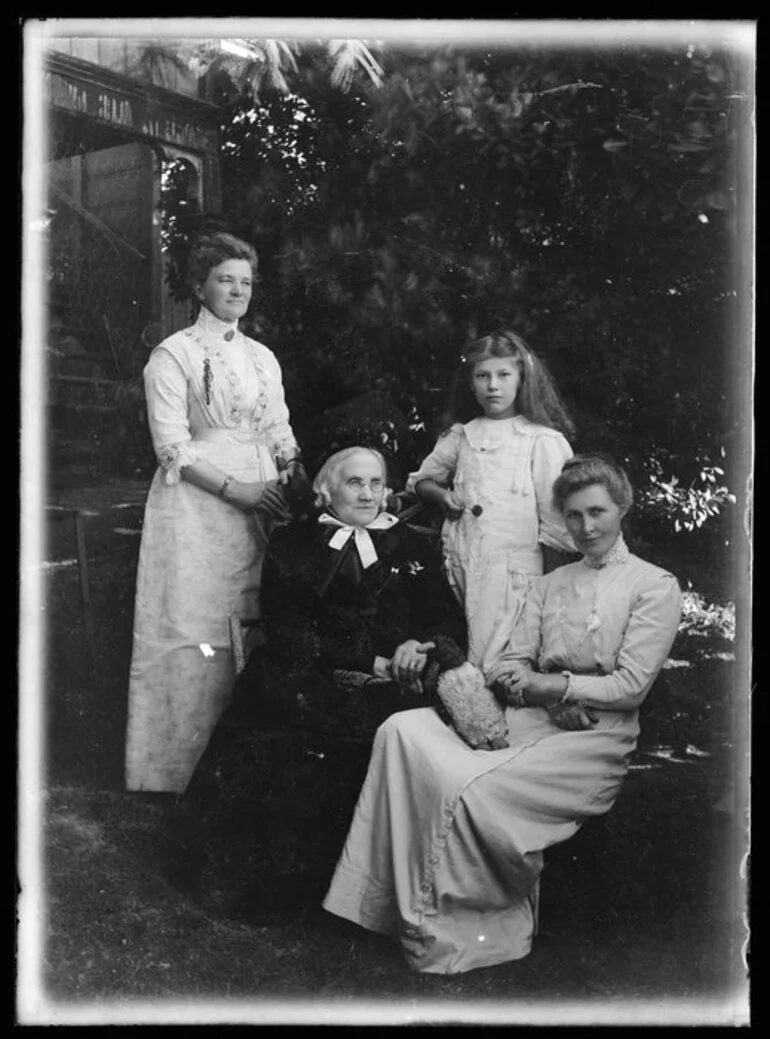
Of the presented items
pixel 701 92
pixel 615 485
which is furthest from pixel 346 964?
pixel 701 92

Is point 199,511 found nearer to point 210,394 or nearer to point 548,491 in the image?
point 210,394

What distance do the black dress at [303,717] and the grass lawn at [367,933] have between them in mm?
141

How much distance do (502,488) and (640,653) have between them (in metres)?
0.70

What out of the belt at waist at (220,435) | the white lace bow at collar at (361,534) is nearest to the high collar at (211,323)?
the belt at waist at (220,435)

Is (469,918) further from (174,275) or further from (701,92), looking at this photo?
(701,92)

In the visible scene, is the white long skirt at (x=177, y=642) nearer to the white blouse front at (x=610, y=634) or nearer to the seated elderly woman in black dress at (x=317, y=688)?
the seated elderly woman in black dress at (x=317, y=688)

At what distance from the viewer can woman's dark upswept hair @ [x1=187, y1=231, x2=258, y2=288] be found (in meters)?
3.95

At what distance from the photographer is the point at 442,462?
3938mm

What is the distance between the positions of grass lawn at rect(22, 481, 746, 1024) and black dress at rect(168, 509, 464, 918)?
0.46 feet

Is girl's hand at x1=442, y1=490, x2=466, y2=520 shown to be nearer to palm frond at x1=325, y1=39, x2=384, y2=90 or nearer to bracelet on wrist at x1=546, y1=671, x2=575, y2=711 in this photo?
bracelet on wrist at x1=546, y1=671, x2=575, y2=711

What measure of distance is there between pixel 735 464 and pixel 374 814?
166 cm

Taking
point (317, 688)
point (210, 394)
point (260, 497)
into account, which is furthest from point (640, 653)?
point (210, 394)

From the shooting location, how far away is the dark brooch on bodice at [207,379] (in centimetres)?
396

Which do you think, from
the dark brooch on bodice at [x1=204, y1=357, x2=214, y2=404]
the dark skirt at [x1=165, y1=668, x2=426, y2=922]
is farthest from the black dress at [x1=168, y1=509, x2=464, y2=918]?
the dark brooch on bodice at [x1=204, y1=357, x2=214, y2=404]
